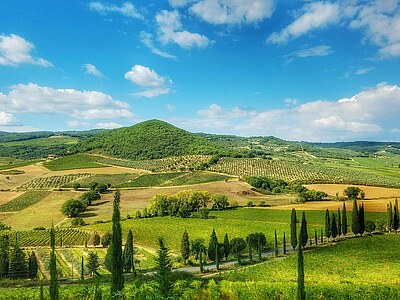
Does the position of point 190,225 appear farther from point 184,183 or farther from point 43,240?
point 184,183

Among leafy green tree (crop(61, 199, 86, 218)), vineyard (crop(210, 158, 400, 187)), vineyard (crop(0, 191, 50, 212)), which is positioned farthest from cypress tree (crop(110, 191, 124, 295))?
vineyard (crop(210, 158, 400, 187))

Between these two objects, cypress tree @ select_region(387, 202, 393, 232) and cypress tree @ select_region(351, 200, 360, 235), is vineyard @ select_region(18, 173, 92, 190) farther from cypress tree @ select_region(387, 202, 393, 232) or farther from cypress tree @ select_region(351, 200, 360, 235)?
cypress tree @ select_region(387, 202, 393, 232)

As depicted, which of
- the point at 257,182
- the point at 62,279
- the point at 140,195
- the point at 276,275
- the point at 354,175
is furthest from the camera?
the point at 354,175

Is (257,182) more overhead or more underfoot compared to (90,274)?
more overhead

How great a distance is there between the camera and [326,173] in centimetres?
17650

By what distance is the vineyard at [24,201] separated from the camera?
12125 cm

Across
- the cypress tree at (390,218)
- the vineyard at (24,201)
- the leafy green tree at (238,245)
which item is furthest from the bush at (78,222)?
the cypress tree at (390,218)

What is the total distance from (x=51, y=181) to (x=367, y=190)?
417 ft

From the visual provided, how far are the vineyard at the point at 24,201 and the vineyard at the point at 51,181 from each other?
10.8m

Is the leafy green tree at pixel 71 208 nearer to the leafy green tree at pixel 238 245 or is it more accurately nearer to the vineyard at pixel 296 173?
the leafy green tree at pixel 238 245

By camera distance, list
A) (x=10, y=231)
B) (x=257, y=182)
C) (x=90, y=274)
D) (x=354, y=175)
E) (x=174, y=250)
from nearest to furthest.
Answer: (x=90, y=274) → (x=174, y=250) → (x=10, y=231) → (x=257, y=182) → (x=354, y=175)

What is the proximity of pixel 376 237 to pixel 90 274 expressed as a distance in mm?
62667

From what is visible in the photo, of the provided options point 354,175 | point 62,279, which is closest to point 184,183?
point 354,175

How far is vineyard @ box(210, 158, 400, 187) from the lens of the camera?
156m
